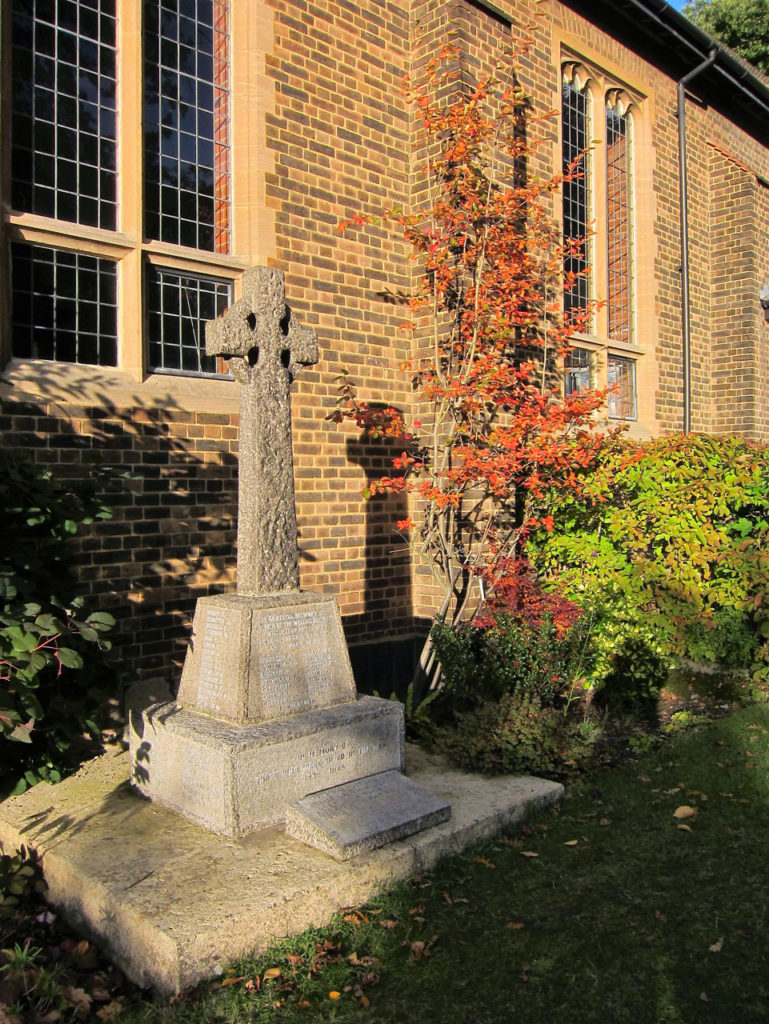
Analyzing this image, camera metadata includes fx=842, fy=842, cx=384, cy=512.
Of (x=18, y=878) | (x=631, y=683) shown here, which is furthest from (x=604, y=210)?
(x=18, y=878)

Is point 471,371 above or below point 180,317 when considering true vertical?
below

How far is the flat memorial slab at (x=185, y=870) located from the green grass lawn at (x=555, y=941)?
91mm

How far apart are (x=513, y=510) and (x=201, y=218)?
3.66 meters

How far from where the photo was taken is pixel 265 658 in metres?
4.24

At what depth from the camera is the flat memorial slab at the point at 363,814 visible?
3818mm

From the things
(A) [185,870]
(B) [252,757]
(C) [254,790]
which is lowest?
(A) [185,870]

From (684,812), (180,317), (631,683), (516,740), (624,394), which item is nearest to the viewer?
(684,812)

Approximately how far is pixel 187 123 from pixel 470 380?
2958mm

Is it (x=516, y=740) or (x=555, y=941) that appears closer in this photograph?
(x=555, y=941)

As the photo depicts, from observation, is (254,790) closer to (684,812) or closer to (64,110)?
(684,812)

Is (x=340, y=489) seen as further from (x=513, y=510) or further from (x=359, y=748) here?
(x=359, y=748)

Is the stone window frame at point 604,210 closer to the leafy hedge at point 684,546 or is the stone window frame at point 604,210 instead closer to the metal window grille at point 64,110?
the leafy hedge at point 684,546

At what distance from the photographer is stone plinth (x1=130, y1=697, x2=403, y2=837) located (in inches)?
154

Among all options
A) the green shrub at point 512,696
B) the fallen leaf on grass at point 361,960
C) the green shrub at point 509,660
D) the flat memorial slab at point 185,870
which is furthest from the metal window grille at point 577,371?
the fallen leaf on grass at point 361,960
